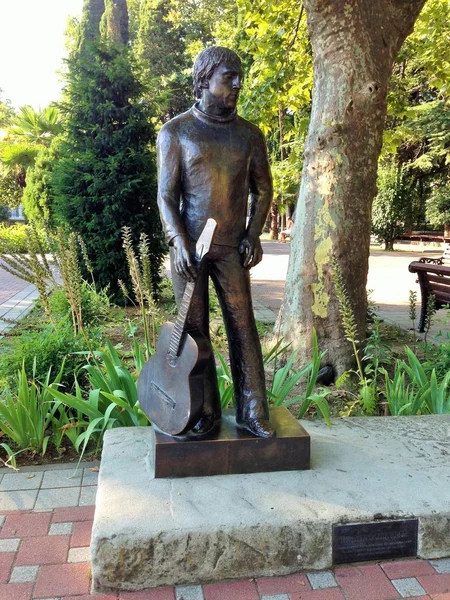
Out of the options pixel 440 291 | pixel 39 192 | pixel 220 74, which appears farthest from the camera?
pixel 39 192

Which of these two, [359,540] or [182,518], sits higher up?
[182,518]

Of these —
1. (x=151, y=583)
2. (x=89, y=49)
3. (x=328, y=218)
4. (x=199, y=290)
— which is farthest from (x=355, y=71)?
(x=89, y=49)

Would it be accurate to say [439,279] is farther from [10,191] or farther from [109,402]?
[10,191]

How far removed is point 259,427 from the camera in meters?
2.77

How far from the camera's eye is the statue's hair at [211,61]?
8.30 ft

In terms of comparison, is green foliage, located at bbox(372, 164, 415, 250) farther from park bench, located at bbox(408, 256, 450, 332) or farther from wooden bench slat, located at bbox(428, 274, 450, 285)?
wooden bench slat, located at bbox(428, 274, 450, 285)

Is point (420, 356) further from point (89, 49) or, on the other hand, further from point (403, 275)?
point (403, 275)

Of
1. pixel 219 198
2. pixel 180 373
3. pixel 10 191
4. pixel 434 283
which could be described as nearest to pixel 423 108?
pixel 434 283

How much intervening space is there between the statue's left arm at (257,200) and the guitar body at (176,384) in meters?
0.50

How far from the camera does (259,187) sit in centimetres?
286

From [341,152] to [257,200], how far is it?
243cm

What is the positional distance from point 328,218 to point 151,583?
3.65 metres

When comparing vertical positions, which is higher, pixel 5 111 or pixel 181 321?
pixel 5 111

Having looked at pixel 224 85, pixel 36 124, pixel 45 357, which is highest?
pixel 36 124
